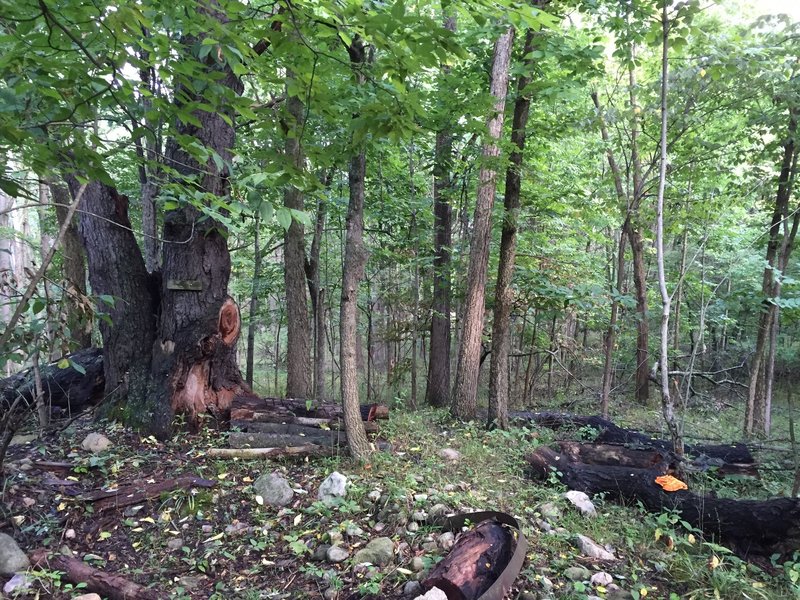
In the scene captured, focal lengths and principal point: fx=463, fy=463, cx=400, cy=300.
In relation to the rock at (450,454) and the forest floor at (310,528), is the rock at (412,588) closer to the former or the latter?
the forest floor at (310,528)

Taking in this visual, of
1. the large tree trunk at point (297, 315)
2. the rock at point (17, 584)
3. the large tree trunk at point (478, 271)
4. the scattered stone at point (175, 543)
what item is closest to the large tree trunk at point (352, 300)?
the scattered stone at point (175, 543)

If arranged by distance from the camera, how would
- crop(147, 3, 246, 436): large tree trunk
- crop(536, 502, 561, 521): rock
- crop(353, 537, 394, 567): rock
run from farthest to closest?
crop(147, 3, 246, 436): large tree trunk
crop(536, 502, 561, 521): rock
crop(353, 537, 394, 567): rock

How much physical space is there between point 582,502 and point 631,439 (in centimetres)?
216

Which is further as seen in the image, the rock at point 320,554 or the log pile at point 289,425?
the log pile at point 289,425

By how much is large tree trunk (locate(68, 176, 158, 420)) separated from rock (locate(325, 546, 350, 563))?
3.09 metres

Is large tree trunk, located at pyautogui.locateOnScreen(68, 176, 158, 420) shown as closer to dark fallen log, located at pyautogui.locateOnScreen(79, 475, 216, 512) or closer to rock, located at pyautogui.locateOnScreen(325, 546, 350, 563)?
dark fallen log, located at pyautogui.locateOnScreen(79, 475, 216, 512)

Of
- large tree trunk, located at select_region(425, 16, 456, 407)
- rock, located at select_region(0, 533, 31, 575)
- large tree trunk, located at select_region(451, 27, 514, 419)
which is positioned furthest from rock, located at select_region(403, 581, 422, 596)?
large tree trunk, located at select_region(425, 16, 456, 407)

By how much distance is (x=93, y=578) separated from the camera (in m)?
2.98

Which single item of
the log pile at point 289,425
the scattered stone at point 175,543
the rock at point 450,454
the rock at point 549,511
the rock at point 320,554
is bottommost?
the scattered stone at point 175,543

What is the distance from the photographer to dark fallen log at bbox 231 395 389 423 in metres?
5.37

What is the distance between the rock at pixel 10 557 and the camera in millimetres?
2973

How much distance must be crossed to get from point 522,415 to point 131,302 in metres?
5.85

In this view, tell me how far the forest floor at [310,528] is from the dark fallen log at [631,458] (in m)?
0.20

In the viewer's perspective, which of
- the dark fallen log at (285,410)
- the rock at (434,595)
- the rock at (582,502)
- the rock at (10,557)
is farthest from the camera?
the dark fallen log at (285,410)
